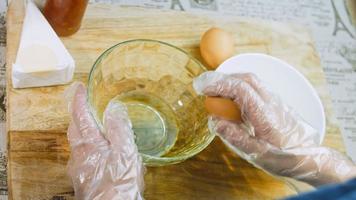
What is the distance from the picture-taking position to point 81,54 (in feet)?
2.71

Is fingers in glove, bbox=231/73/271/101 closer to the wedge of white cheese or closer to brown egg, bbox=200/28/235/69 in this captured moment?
brown egg, bbox=200/28/235/69

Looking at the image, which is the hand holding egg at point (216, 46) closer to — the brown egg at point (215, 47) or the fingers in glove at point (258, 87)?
the brown egg at point (215, 47)

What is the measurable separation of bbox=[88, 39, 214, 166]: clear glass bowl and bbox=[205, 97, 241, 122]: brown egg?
5cm

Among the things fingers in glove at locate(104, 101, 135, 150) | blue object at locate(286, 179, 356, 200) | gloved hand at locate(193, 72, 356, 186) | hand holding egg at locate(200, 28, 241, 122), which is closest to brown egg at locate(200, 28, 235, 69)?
hand holding egg at locate(200, 28, 241, 122)

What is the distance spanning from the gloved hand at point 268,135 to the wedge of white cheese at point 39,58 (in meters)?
0.20

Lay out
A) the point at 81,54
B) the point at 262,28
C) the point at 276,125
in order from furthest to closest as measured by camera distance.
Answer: the point at 262,28 < the point at 81,54 < the point at 276,125

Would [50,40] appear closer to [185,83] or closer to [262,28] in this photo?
[185,83]

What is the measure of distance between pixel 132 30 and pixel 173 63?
0.33 feet

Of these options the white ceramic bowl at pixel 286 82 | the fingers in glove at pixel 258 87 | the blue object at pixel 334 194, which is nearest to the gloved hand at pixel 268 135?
the fingers in glove at pixel 258 87

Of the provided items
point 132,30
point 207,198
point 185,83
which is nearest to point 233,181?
point 207,198

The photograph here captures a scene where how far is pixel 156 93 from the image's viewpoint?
0.85m

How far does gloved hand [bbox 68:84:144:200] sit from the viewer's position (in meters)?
0.65

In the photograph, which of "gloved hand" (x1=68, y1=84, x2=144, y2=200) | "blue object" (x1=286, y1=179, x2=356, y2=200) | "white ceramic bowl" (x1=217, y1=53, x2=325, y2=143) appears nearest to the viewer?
"blue object" (x1=286, y1=179, x2=356, y2=200)

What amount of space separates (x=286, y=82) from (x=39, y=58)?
1.35ft
